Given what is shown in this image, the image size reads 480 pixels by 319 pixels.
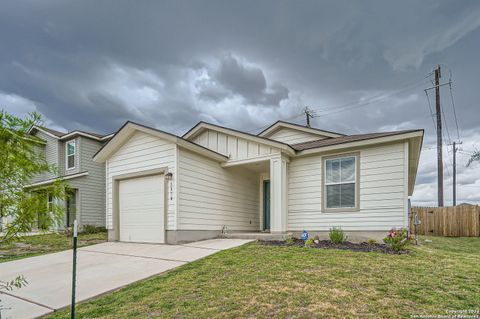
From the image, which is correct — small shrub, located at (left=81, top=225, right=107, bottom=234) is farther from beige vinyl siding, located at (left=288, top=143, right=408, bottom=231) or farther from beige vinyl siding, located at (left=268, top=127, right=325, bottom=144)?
beige vinyl siding, located at (left=288, top=143, right=408, bottom=231)

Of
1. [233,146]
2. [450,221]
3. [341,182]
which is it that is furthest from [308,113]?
[341,182]

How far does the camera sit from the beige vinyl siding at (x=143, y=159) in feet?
30.4

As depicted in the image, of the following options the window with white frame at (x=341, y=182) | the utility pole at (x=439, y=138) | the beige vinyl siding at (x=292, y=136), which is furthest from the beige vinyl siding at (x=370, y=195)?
the utility pole at (x=439, y=138)

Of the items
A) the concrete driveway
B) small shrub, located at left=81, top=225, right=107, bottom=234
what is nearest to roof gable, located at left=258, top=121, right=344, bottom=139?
the concrete driveway

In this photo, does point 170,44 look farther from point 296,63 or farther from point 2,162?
point 2,162

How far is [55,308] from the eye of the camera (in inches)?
180

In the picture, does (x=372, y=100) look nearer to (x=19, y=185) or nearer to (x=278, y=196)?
(x=278, y=196)

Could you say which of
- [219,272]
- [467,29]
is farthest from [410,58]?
[219,272]

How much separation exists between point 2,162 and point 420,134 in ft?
30.0

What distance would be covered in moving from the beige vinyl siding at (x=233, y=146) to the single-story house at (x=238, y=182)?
0.12 feet

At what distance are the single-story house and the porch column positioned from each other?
0.11ft

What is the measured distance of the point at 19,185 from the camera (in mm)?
2982

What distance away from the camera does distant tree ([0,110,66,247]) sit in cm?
285

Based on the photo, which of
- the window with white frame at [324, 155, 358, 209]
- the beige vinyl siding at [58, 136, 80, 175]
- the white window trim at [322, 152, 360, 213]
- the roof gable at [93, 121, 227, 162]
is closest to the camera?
the white window trim at [322, 152, 360, 213]
